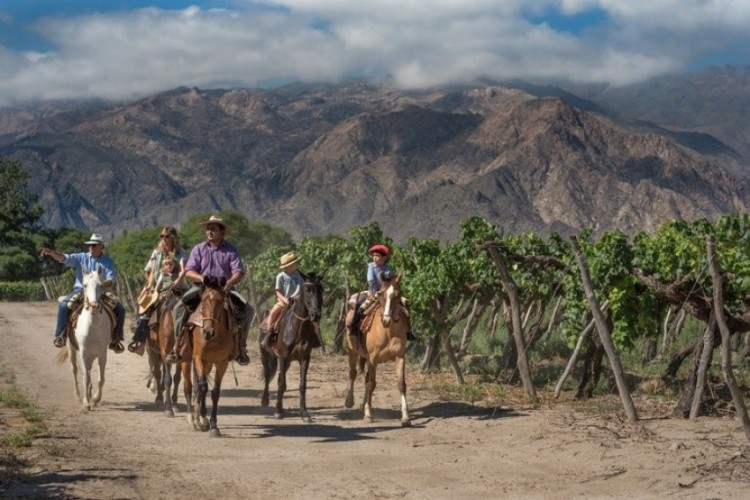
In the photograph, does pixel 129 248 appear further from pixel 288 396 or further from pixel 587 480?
pixel 587 480

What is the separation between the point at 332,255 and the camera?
27.0 metres

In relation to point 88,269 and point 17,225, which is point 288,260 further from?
point 17,225

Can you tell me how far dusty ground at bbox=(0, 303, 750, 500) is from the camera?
9.53 meters

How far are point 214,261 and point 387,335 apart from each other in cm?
274

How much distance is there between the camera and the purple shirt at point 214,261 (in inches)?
507

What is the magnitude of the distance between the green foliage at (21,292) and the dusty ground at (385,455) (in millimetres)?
55230

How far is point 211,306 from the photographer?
477 inches

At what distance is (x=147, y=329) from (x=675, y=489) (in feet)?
27.0

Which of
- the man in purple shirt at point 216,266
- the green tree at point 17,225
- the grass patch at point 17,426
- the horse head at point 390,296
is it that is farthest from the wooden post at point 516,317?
the green tree at point 17,225

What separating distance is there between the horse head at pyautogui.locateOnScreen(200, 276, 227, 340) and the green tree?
7171cm

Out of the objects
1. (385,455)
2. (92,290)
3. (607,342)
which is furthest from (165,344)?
(607,342)

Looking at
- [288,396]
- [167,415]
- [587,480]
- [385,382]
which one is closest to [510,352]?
[385,382]

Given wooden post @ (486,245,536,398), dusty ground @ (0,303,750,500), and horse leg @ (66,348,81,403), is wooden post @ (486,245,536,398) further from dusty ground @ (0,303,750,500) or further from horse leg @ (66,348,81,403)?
horse leg @ (66,348,81,403)

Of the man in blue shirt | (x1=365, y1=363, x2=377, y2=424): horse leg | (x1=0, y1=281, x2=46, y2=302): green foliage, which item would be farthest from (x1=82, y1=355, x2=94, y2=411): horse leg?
(x1=0, y1=281, x2=46, y2=302): green foliage
